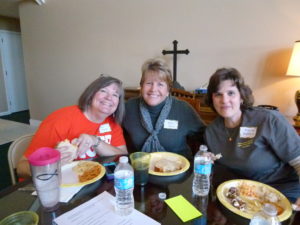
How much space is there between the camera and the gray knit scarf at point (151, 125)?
1.51 meters

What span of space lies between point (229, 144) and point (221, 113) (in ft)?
0.64

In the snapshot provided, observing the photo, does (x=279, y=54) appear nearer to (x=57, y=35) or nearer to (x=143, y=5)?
(x=143, y=5)

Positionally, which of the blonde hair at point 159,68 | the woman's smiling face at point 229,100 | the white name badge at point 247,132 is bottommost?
the white name badge at point 247,132

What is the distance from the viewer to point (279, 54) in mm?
2361

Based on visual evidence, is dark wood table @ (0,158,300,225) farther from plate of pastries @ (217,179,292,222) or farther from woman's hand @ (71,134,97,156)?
woman's hand @ (71,134,97,156)

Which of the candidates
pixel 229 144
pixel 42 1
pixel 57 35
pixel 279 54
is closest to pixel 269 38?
pixel 279 54

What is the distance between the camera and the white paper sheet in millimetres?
738

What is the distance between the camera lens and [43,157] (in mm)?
750

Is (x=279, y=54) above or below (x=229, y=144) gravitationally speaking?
above

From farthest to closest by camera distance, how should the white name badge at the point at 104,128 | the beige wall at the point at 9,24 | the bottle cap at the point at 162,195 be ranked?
the beige wall at the point at 9,24, the white name badge at the point at 104,128, the bottle cap at the point at 162,195

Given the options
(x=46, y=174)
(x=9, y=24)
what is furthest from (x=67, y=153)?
(x=9, y=24)

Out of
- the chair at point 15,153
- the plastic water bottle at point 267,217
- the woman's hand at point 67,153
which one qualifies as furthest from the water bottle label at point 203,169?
the chair at point 15,153

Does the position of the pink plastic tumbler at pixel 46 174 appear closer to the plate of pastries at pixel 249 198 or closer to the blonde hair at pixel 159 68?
the plate of pastries at pixel 249 198

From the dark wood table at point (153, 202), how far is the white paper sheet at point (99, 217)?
0.10ft
